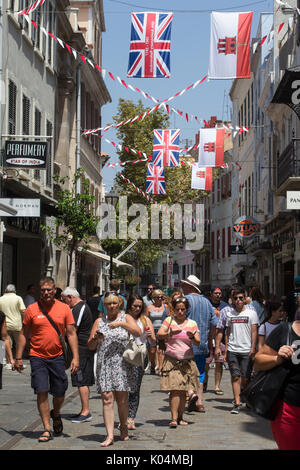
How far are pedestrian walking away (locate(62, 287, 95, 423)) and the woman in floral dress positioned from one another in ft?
4.83

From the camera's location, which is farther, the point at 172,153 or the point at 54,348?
the point at 172,153

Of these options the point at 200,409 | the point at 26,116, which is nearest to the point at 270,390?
the point at 200,409

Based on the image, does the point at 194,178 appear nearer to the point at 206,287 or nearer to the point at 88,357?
the point at 88,357

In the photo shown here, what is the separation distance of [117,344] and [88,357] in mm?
1923

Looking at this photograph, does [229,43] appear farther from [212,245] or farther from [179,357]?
[212,245]

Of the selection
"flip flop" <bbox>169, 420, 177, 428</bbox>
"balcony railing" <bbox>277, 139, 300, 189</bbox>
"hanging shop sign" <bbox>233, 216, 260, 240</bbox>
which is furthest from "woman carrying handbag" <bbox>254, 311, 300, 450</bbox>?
"hanging shop sign" <bbox>233, 216, 260, 240</bbox>

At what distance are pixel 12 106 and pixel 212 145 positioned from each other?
9.29m

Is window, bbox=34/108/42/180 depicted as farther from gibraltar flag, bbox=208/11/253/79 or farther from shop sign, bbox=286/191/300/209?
shop sign, bbox=286/191/300/209

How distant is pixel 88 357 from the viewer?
11641 millimetres

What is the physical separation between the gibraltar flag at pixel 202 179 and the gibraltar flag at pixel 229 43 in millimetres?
16222

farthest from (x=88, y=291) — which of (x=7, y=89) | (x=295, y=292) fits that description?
(x=295, y=292)

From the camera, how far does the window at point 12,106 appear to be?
21.8 metres

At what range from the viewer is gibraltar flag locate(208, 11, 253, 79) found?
2005 cm

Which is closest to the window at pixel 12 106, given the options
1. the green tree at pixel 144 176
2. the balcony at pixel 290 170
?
the balcony at pixel 290 170
